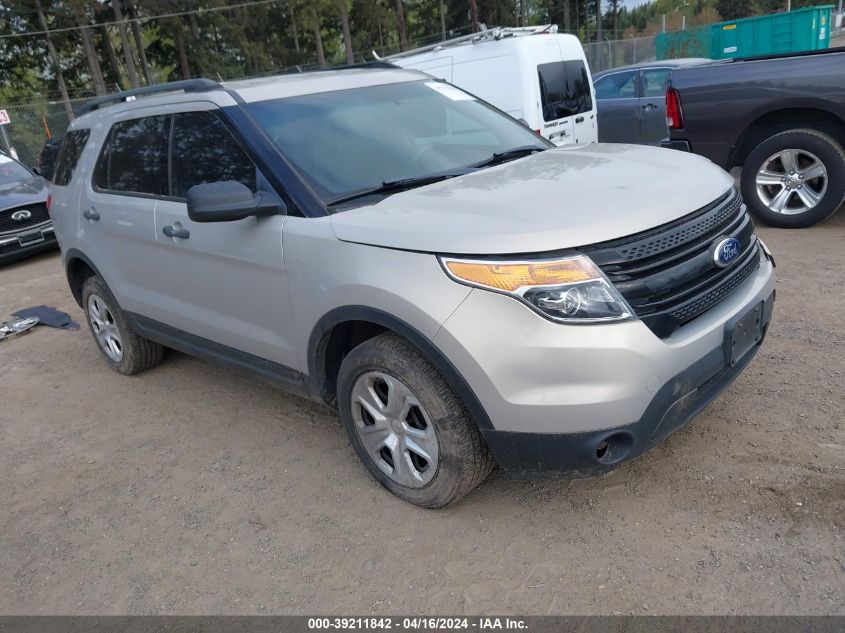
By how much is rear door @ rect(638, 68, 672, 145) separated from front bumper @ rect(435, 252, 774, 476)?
8256mm

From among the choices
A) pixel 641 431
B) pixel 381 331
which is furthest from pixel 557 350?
pixel 381 331

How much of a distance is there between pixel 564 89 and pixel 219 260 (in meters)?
6.03

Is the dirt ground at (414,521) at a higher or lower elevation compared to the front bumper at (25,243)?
lower

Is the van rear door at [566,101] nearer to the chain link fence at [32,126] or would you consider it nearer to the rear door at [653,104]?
the rear door at [653,104]

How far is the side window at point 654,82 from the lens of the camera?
1002 centimetres

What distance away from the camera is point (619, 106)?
34.1 ft

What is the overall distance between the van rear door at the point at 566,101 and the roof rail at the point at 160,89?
4.83 metres

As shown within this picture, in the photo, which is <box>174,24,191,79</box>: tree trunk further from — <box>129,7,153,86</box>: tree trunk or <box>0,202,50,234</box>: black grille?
<box>0,202,50,234</box>: black grille

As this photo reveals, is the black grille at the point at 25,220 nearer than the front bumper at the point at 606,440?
No

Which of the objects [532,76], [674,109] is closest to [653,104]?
[532,76]

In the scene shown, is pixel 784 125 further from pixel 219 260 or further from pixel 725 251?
pixel 219 260

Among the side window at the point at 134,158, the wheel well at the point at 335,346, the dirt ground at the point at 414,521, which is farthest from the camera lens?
the side window at the point at 134,158

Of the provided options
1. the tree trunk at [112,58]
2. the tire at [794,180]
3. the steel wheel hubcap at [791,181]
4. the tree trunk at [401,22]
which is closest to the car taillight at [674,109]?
the tire at [794,180]
